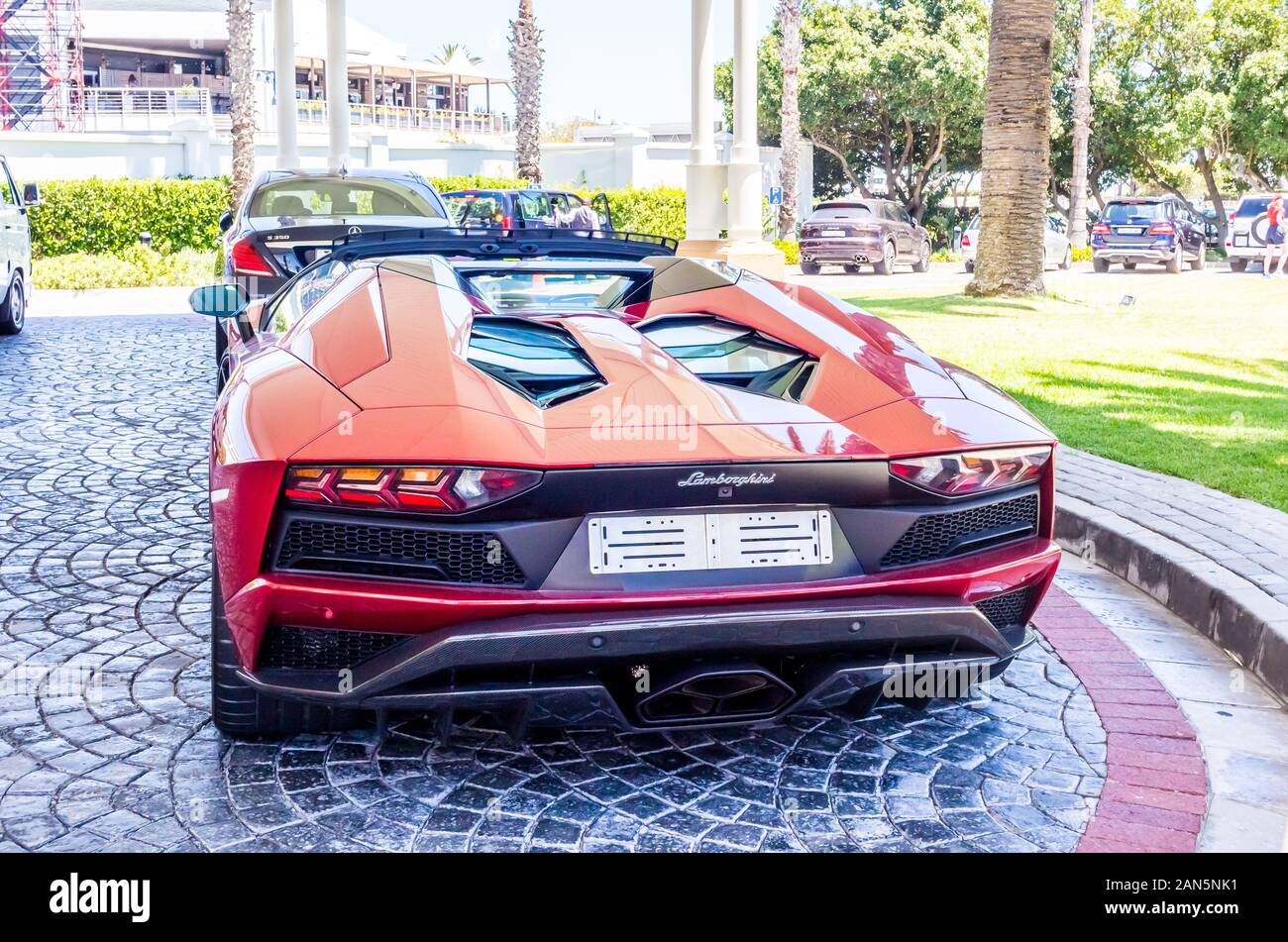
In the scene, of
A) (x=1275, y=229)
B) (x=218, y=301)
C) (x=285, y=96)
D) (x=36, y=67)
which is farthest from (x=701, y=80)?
(x=36, y=67)

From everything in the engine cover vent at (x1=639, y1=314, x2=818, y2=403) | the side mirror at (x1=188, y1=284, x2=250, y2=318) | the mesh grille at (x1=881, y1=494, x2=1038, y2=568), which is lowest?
the mesh grille at (x1=881, y1=494, x2=1038, y2=568)

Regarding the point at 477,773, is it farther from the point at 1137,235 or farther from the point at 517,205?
the point at 1137,235

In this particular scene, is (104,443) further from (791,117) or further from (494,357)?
(791,117)

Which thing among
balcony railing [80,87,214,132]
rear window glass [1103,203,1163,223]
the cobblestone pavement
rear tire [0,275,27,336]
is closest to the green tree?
rear window glass [1103,203,1163,223]

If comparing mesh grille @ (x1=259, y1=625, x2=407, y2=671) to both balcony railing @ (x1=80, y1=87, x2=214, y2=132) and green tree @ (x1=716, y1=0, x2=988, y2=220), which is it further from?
balcony railing @ (x1=80, y1=87, x2=214, y2=132)

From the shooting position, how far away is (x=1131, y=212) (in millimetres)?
28609

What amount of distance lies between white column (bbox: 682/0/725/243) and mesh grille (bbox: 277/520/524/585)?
1701 centimetres

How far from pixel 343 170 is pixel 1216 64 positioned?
115 ft

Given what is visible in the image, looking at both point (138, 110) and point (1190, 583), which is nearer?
point (1190, 583)

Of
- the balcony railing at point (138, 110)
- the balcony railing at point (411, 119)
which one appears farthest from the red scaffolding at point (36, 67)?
the balcony railing at point (411, 119)

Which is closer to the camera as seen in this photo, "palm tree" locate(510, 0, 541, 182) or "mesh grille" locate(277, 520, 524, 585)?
"mesh grille" locate(277, 520, 524, 585)

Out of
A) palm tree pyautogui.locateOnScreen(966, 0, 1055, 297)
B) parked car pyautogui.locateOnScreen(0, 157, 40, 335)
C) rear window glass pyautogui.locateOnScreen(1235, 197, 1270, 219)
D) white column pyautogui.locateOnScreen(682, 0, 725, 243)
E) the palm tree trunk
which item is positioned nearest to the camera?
parked car pyautogui.locateOnScreen(0, 157, 40, 335)

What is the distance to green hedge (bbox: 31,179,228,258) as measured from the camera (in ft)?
77.1

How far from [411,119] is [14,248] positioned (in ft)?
139
